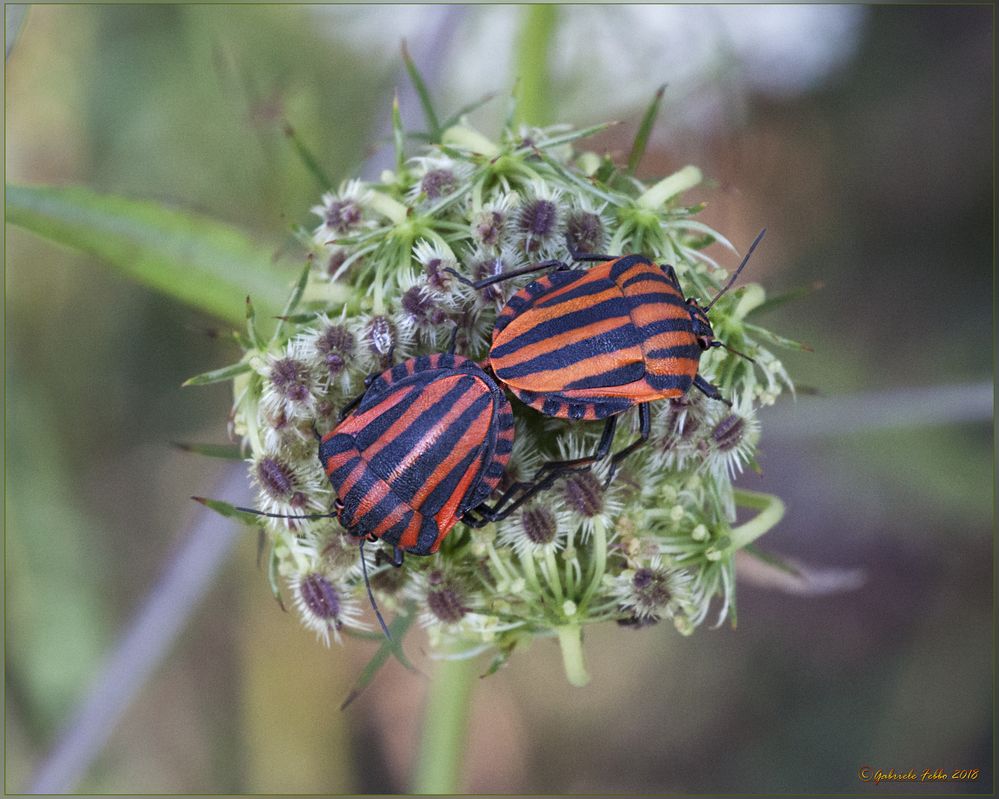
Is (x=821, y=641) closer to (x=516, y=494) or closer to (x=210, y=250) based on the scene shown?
(x=516, y=494)

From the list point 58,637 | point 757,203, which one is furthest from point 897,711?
point 58,637

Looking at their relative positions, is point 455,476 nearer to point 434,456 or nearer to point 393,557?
point 434,456

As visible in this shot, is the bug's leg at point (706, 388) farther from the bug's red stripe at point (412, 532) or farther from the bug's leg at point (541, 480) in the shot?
the bug's red stripe at point (412, 532)

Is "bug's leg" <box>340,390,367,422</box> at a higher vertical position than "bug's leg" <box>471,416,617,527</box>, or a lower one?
higher

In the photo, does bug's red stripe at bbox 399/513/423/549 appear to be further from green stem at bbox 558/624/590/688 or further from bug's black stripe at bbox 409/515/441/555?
green stem at bbox 558/624/590/688

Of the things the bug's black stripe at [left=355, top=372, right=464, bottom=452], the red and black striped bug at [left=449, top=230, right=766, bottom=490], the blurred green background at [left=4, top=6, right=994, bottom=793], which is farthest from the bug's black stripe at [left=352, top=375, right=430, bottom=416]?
the blurred green background at [left=4, top=6, right=994, bottom=793]
